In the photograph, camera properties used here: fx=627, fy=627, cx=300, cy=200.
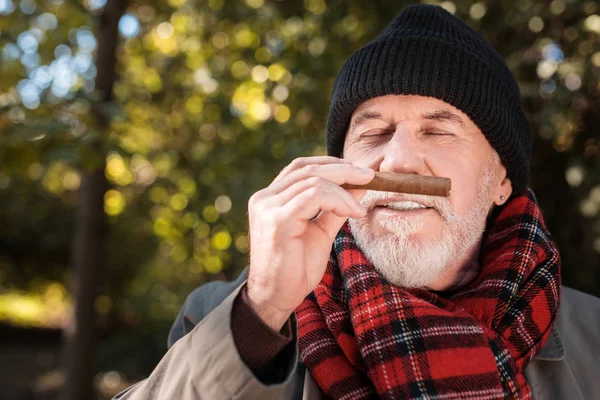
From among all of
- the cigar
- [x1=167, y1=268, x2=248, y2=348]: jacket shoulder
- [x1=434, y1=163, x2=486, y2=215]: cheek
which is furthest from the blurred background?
the cigar

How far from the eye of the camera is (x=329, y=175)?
5.71 feet

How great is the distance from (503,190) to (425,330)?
0.90 meters

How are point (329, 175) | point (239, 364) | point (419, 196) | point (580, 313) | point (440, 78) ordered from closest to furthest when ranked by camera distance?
point (239, 364), point (329, 175), point (419, 196), point (440, 78), point (580, 313)

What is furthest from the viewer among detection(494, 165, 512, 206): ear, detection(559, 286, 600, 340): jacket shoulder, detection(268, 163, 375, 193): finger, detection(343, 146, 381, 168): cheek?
detection(494, 165, 512, 206): ear

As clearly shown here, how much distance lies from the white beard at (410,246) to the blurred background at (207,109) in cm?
147

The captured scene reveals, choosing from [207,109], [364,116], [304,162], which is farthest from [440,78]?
[207,109]

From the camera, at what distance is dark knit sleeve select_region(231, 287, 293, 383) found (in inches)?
63.7

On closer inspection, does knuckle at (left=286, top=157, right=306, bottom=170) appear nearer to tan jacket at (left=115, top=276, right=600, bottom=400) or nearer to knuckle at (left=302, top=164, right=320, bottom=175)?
knuckle at (left=302, top=164, right=320, bottom=175)

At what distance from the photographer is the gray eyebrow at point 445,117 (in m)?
2.38

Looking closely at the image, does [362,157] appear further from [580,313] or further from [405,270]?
[580,313]

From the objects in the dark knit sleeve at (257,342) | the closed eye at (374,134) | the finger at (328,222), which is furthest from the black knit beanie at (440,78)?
the dark knit sleeve at (257,342)

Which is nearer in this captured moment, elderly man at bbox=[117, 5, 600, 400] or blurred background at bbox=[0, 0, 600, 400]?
elderly man at bbox=[117, 5, 600, 400]

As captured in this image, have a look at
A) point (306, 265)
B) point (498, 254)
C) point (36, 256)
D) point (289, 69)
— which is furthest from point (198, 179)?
point (36, 256)

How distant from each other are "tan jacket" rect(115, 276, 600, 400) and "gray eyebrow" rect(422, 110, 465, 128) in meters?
0.89
